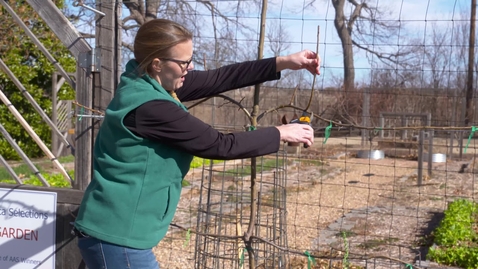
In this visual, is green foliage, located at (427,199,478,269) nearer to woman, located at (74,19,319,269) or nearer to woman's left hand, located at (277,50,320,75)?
woman's left hand, located at (277,50,320,75)

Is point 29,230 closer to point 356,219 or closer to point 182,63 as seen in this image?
point 182,63

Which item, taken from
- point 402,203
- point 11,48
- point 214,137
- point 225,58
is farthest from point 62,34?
point 11,48

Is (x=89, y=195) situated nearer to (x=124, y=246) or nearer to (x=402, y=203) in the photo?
(x=124, y=246)

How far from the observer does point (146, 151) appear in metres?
2.24

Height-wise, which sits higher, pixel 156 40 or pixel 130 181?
pixel 156 40

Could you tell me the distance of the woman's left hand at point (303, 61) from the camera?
291cm

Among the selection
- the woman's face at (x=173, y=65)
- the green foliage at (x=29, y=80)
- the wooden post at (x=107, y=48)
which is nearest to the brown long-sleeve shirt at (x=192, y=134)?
the woman's face at (x=173, y=65)

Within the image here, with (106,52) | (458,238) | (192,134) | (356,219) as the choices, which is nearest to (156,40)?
(192,134)

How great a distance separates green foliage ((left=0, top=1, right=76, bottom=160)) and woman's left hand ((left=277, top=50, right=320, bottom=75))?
1047 centimetres

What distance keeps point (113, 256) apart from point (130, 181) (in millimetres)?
313

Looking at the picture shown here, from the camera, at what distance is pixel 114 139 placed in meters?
2.26

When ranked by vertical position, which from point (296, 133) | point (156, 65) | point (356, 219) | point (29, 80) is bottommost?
point (356, 219)

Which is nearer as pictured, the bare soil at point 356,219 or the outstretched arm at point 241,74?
the outstretched arm at point 241,74

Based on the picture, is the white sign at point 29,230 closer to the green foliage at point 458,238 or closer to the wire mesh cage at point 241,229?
the wire mesh cage at point 241,229
